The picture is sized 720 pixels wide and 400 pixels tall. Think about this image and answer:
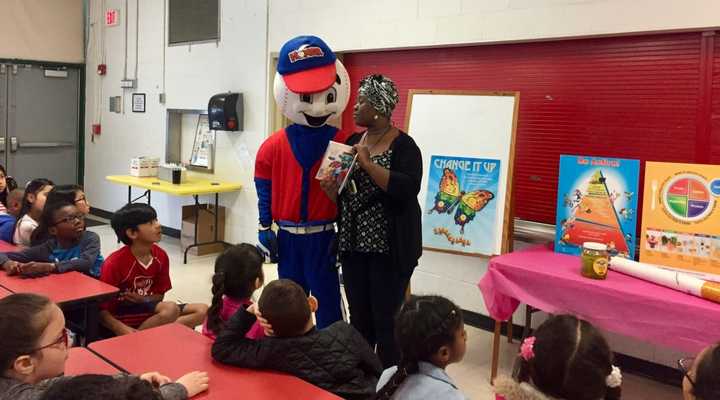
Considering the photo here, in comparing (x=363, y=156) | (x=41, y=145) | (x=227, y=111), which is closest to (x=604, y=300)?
(x=363, y=156)

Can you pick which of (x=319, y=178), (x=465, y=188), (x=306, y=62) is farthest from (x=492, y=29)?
(x=319, y=178)

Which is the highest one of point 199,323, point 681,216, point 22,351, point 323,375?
point 681,216

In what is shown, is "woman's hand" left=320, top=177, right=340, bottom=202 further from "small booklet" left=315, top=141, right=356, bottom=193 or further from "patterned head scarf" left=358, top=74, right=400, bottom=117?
"patterned head scarf" left=358, top=74, right=400, bottom=117

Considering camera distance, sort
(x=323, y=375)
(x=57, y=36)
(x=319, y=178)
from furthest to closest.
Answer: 1. (x=57, y=36)
2. (x=319, y=178)
3. (x=323, y=375)

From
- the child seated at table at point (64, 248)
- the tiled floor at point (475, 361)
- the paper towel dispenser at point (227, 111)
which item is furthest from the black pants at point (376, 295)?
the paper towel dispenser at point (227, 111)

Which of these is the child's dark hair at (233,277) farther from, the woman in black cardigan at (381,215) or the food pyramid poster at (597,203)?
the food pyramid poster at (597,203)

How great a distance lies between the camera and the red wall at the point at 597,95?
3123 millimetres

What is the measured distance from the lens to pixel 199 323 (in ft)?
10.6

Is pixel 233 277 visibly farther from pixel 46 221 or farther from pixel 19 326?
pixel 46 221

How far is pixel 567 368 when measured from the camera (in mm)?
1454

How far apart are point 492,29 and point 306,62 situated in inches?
58.8

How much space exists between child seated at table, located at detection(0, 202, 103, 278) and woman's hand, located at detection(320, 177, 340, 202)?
→ 1.20 meters

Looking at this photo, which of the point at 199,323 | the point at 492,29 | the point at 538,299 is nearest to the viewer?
the point at 538,299

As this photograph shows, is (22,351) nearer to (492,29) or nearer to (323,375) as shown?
(323,375)
